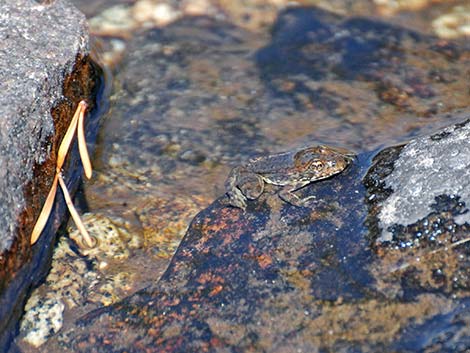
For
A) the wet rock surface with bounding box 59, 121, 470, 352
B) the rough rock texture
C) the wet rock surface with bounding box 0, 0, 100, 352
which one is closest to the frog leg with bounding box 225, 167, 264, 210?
the wet rock surface with bounding box 59, 121, 470, 352

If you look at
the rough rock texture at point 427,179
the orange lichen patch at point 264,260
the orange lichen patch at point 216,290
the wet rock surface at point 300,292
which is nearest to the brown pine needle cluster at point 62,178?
the wet rock surface at point 300,292

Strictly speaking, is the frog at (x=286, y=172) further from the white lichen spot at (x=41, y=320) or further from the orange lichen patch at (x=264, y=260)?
the white lichen spot at (x=41, y=320)

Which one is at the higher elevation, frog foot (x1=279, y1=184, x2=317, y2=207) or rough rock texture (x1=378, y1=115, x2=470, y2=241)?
rough rock texture (x1=378, y1=115, x2=470, y2=241)

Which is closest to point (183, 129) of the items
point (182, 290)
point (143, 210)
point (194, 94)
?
point (194, 94)

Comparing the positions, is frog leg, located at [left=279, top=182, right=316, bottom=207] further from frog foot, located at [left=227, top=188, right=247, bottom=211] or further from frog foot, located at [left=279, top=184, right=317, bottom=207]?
frog foot, located at [left=227, top=188, right=247, bottom=211]

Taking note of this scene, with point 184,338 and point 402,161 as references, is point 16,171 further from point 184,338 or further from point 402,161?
point 402,161

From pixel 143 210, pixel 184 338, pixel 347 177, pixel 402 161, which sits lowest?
pixel 143 210
